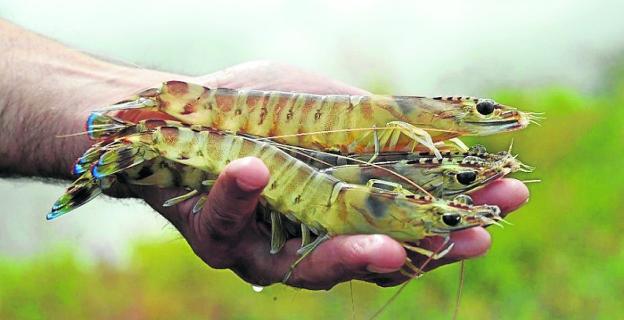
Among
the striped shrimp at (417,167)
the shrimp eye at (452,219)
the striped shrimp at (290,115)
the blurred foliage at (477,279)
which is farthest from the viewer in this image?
the blurred foliage at (477,279)

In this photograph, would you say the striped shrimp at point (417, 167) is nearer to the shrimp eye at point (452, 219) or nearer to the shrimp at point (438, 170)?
the shrimp at point (438, 170)

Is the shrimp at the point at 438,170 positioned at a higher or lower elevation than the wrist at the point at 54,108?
higher

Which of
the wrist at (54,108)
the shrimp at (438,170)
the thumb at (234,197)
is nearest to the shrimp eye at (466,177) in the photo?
the shrimp at (438,170)

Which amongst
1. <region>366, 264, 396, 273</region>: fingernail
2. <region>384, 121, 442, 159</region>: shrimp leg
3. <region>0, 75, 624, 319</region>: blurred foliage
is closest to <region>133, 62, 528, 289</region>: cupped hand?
<region>366, 264, 396, 273</region>: fingernail

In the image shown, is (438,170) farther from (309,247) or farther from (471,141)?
(471,141)

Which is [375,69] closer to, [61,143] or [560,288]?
[560,288]

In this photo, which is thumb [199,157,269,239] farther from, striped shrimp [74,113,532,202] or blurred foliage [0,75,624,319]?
blurred foliage [0,75,624,319]

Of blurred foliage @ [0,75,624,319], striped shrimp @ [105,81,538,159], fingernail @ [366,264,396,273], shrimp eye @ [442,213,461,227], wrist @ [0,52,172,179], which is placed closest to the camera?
fingernail @ [366,264,396,273]
